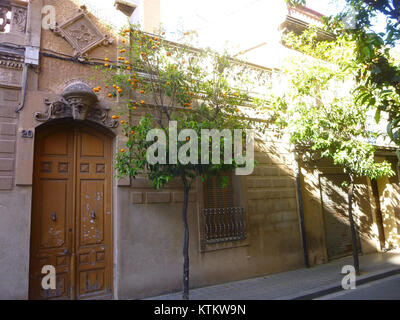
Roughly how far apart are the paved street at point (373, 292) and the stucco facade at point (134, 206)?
1.94 metres

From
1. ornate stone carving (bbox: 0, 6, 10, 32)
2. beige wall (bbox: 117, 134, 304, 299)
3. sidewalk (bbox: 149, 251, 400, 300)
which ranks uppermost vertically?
ornate stone carving (bbox: 0, 6, 10, 32)

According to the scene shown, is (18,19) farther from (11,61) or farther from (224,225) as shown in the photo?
(224,225)

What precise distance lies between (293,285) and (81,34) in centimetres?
739

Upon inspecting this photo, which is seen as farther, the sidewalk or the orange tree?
the sidewalk

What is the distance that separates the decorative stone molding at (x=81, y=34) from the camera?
6.46m

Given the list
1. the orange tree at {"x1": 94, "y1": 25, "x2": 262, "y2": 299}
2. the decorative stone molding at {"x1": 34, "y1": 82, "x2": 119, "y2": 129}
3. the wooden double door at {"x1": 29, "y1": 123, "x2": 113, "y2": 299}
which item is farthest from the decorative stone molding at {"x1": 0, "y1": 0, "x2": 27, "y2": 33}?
the wooden double door at {"x1": 29, "y1": 123, "x2": 113, "y2": 299}

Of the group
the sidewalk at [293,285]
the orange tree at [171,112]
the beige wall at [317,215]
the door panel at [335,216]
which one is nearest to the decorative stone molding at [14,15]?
the orange tree at [171,112]

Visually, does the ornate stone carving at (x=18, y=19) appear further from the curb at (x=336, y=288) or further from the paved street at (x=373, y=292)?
the paved street at (x=373, y=292)

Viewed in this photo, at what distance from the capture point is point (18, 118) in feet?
18.8

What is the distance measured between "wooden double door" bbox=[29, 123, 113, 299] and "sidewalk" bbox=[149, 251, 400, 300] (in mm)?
1510

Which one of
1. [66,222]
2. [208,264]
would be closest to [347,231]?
[208,264]

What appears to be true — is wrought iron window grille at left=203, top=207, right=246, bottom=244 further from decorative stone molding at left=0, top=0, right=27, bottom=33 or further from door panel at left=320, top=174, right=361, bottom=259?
Result: decorative stone molding at left=0, top=0, right=27, bottom=33

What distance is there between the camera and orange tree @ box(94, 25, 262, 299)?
17.1ft

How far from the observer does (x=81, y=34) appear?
6.67 meters
